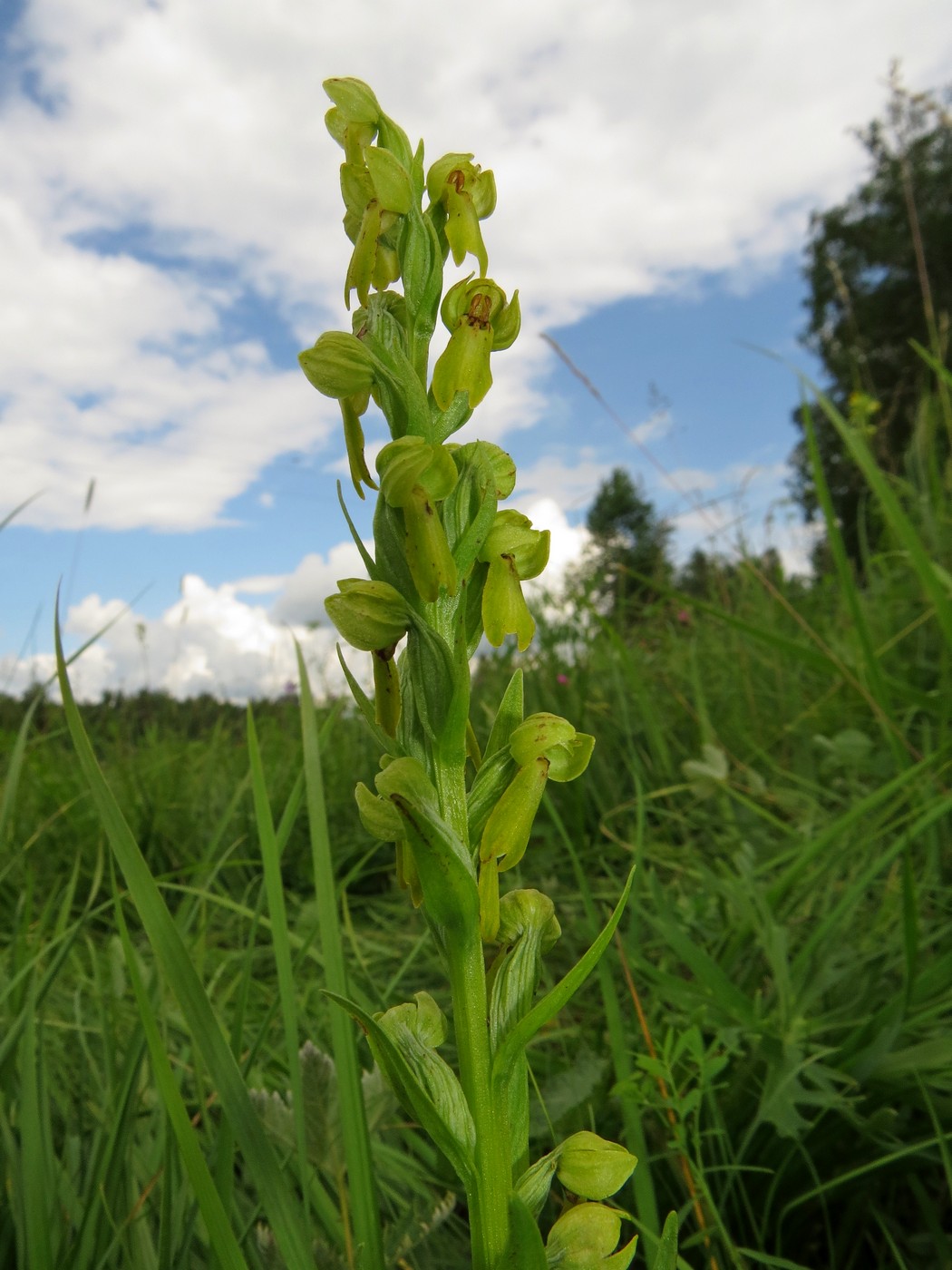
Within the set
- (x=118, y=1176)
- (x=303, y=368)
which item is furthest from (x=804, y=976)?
(x=303, y=368)

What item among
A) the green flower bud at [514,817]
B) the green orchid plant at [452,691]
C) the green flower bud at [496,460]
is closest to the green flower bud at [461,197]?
the green orchid plant at [452,691]

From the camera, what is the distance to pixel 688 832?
2.49m

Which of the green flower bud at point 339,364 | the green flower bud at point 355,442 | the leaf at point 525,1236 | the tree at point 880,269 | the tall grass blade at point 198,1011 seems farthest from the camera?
the tree at point 880,269

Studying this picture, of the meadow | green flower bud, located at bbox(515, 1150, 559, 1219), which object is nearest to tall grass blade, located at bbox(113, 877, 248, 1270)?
the meadow

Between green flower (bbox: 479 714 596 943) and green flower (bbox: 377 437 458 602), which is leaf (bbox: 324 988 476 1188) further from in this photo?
green flower (bbox: 377 437 458 602)

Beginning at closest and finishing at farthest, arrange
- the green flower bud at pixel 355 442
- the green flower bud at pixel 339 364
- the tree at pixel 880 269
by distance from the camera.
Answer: the green flower bud at pixel 339 364, the green flower bud at pixel 355 442, the tree at pixel 880 269

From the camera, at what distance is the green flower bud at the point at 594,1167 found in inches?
31.5

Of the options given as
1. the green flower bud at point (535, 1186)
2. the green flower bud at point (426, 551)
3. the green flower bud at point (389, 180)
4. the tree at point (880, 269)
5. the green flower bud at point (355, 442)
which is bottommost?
the green flower bud at point (535, 1186)

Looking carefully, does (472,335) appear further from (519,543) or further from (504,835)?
(504,835)

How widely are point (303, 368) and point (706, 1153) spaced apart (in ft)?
3.85

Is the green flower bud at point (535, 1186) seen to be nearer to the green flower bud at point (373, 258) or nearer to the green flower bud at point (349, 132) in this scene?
the green flower bud at point (373, 258)

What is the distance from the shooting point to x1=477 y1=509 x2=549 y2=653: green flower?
92cm

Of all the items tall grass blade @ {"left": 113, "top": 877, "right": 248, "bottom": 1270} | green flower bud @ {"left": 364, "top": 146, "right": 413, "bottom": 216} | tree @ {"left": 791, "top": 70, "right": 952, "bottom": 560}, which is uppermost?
tree @ {"left": 791, "top": 70, "right": 952, "bottom": 560}

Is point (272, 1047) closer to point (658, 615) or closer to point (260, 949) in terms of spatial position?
point (260, 949)
